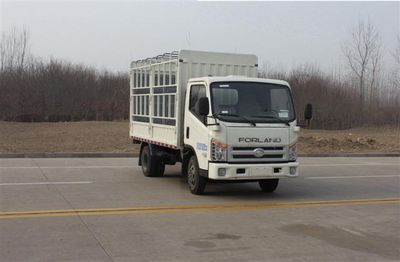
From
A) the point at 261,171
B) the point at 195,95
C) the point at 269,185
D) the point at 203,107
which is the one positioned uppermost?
the point at 195,95

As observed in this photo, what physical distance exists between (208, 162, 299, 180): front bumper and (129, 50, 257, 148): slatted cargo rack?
1.87 metres

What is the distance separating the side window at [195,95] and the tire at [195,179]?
40.1 inches

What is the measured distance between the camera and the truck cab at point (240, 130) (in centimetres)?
1016

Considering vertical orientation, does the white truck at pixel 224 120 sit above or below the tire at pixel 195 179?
above

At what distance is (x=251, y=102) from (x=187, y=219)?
328 cm

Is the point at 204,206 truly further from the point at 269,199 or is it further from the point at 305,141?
the point at 305,141

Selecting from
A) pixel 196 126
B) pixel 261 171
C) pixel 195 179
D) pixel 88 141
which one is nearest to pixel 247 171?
pixel 261 171

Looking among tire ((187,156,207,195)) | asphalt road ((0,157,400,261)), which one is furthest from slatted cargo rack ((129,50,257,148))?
asphalt road ((0,157,400,261))

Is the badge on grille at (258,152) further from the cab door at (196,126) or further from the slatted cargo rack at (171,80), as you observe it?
the slatted cargo rack at (171,80)

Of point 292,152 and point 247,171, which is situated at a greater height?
point 292,152

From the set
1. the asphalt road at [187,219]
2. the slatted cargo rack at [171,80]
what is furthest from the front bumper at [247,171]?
the slatted cargo rack at [171,80]

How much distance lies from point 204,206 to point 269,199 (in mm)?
1748

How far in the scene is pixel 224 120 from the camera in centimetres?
1019

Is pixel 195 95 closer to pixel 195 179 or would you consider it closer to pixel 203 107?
pixel 203 107
